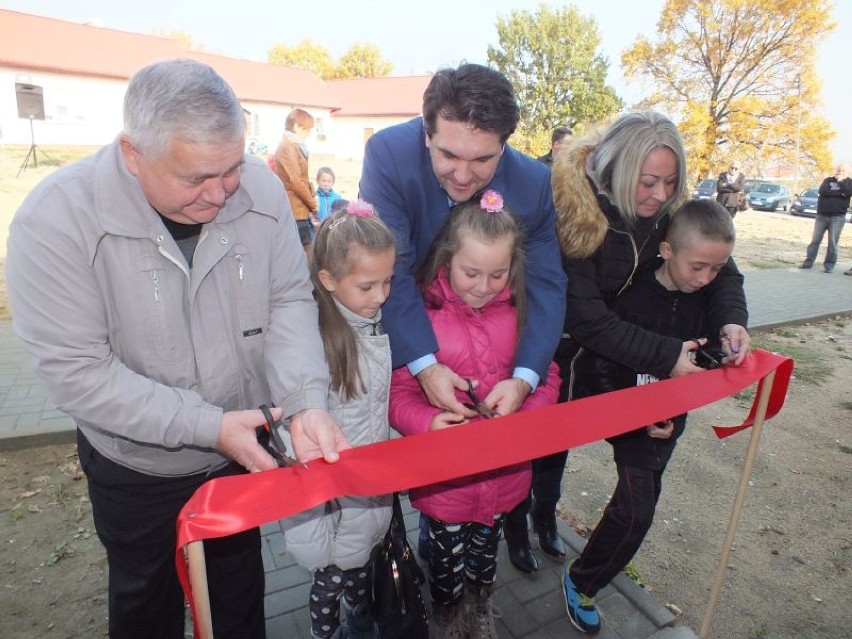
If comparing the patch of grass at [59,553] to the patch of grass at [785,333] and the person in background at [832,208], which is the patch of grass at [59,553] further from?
the person in background at [832,208]

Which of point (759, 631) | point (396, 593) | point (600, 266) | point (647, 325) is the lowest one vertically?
point (759, 631)

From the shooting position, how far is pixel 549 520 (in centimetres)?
324

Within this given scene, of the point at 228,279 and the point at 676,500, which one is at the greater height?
the point at 228,279

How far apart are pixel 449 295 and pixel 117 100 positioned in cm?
3729

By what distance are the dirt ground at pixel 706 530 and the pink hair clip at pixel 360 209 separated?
225 centimetres

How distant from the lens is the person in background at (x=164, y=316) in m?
1.47

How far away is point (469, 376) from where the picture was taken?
236cm

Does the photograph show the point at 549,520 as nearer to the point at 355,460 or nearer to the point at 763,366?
the point at 763,366

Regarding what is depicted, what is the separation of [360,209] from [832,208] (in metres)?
12.3

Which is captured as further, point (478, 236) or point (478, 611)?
point (478, 611)


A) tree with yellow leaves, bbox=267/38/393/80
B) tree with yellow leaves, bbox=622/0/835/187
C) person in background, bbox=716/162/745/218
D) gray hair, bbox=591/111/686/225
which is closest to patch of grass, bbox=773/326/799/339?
gray hair, bbox=591/111/686/225

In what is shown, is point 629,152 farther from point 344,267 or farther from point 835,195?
point 835,195

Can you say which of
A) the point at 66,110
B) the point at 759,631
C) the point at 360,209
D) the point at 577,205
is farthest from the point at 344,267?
the point at 66,110

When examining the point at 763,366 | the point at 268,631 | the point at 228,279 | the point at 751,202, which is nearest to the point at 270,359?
the point at 228,279
